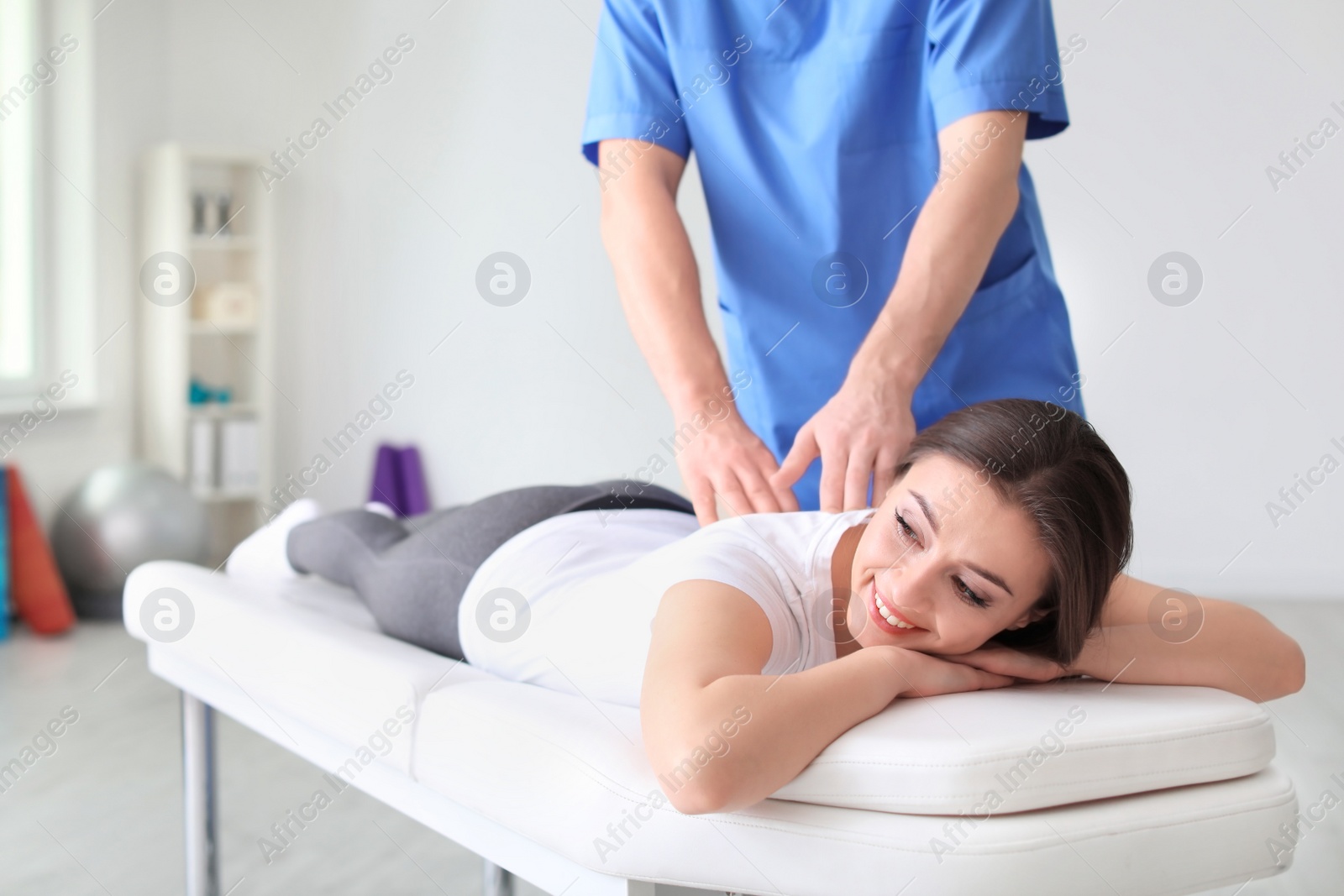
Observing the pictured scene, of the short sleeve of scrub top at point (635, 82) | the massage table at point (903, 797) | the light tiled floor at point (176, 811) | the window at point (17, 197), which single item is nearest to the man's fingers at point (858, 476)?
the massage table at point (903, 797)

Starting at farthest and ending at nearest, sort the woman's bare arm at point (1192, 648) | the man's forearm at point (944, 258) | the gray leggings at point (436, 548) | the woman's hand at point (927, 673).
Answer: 1. the gray leggings at point (436, 548)
2. the man's forearm at point (944, 258)
3. the woman's bare arm at point (1192, 648)
4. the woman's hand at point (927, 673)

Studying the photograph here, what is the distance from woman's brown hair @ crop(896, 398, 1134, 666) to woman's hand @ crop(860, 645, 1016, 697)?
9 cm

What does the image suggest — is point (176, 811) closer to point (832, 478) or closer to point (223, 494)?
point (832, 478)

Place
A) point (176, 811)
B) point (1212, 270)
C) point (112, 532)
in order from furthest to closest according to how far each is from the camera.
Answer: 1. point (1212, 270)
2. point (112, 532)
3. point (176, 811)

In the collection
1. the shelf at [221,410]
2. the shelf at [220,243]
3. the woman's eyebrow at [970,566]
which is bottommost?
the shelf at [221,410]

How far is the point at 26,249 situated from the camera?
374cm

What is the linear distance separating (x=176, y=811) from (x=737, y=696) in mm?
1723

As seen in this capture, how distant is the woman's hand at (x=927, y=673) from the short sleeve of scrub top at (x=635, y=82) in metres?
0.79

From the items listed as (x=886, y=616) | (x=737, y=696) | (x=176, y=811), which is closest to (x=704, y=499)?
(x=886, y=616)

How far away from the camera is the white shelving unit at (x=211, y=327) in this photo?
13.4 ft

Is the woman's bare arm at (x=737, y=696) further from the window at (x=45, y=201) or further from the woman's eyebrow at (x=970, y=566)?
the window at (x=45, y=201)

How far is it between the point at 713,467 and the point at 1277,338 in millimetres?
3163

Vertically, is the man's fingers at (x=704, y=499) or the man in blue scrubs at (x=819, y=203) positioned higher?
the man in blue scrubs at (x=819, y=203)

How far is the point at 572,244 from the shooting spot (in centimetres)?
408
